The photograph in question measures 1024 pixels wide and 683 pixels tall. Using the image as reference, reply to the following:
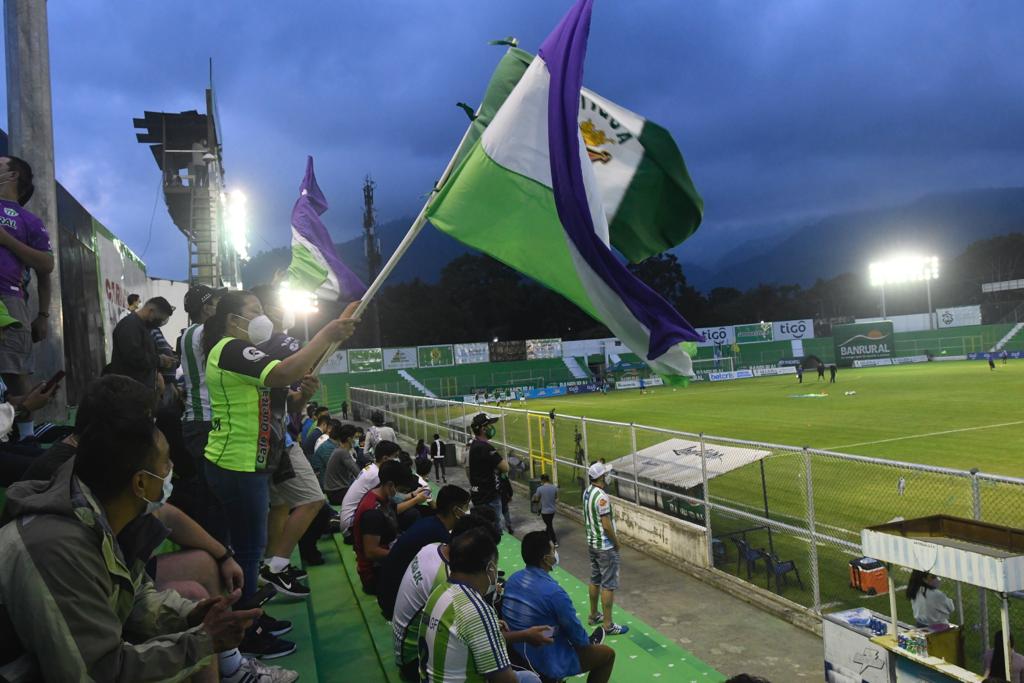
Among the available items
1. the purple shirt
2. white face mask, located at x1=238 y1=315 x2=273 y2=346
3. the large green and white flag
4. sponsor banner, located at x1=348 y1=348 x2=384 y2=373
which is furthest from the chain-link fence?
sponsor banner, located at x1=348 y1=348 x2=384 y2=373

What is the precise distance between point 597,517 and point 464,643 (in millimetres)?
5132

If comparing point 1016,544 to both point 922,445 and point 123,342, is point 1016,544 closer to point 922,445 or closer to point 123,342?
point 123,342

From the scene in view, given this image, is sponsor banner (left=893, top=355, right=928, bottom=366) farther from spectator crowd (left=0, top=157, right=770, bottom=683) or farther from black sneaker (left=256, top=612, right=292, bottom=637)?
black sneaker (left=256, top=612, right=292, bottom=637)

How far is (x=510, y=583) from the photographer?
4.89 metres

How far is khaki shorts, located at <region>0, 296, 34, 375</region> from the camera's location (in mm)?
3771

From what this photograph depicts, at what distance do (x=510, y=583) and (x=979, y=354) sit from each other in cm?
7247

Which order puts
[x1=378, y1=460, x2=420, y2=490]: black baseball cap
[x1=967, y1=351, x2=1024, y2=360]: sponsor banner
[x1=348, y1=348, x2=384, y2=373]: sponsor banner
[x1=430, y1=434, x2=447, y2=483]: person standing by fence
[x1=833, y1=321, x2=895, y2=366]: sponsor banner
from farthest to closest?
[x1=833, y1=321, x2=895, y2=366]: sponsor banner < [x1=967, y1=351, x2=1024, y2=360]: sponsor banner < [x1=348, y1=348, x2=384, y2=373]: sponsor banner < [x1=430, y1=434, x2=447, y2=483]: person standing by fence < [x1=378, y1=460, x2=420, y2=490]: black baseball cap

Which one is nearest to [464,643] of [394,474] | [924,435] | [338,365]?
[394,474]

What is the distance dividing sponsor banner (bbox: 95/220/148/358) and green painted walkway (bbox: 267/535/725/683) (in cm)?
307

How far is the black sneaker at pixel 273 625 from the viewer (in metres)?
4.36

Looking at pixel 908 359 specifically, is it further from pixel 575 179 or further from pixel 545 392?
pixel 575 179

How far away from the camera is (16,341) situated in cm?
385

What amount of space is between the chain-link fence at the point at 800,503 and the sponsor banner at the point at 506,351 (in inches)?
1663

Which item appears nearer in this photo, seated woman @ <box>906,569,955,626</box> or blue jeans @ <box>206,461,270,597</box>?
blue jeans @ <box>206,461,270,597</box>
